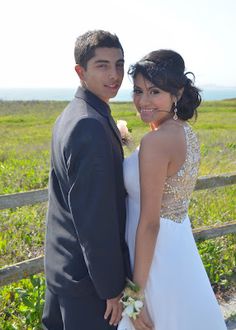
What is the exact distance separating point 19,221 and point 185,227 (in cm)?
317

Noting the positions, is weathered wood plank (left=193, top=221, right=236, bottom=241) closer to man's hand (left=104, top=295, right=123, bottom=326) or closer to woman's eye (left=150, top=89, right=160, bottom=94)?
man's hand (left=104, top=295, right=123, bottom=326)

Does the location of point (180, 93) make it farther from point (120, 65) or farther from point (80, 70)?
point (80, 70)

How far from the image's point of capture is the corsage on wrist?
2186 mm

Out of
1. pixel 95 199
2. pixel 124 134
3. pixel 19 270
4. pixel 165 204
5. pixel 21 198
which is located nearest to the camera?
pixel 95 199

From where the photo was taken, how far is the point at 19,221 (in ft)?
17.4

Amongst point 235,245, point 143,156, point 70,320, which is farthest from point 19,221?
point 143,156

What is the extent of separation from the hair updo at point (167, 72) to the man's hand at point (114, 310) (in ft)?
3.28

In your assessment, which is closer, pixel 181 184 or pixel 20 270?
pixel 181 184

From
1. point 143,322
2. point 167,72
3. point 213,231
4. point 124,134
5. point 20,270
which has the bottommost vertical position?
point 213,231

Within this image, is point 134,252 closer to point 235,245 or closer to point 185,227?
point 185,227

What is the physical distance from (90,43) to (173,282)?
1.27m

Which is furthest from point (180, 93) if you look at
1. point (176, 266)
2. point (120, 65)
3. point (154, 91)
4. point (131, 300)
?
point (131, 300)

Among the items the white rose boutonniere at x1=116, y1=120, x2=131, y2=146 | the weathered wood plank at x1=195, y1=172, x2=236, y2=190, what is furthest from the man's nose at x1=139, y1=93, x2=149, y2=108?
the weathered wood plank at x1=195, y1=172, x2=236, y2=190

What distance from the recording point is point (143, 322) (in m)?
2.34
